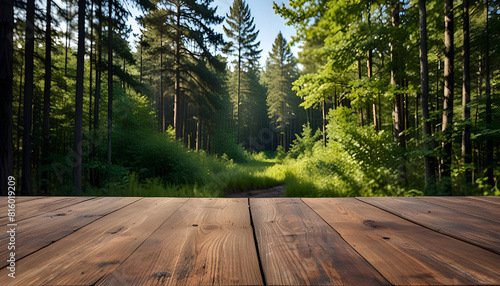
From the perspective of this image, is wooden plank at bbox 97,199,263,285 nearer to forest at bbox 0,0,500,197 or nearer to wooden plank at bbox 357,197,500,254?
wooden plank at bbox 357,197,500,254

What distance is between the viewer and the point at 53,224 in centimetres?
115

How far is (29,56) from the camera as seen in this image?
5.64 m

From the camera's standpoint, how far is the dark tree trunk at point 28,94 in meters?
5.45

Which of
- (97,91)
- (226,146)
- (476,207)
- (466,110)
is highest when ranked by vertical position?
(97,91)

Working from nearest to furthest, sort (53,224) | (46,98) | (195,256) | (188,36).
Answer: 1. (195,256)
2. (53,224)
3. (46,98)
4. (188,36)

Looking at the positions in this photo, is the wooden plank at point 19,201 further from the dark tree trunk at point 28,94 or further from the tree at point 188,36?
the tree at point 188,36

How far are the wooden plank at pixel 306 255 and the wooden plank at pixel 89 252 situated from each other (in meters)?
0.50

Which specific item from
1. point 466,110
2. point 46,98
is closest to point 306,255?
point 466,110

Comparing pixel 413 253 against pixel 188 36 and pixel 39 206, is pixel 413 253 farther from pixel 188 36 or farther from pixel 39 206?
pixel 188 36

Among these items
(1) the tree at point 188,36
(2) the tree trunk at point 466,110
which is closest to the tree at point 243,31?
(1) the tree at point 188,36

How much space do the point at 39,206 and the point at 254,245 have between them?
1.64 meters

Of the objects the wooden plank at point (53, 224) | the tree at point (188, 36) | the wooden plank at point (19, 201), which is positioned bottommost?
the wooden plank at point (19, 201)

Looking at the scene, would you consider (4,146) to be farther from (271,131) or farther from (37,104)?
(271,131)

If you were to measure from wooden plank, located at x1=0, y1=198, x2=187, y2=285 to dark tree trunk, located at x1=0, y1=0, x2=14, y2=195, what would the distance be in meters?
4.25
